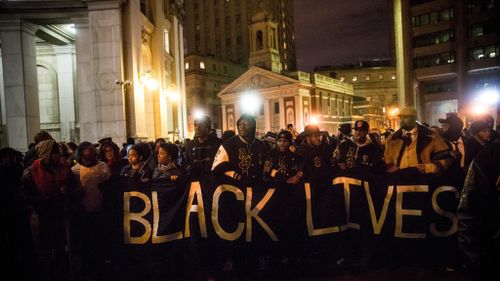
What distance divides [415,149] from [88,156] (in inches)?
201

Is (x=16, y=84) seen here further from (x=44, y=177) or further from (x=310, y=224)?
(x=310, y=224)

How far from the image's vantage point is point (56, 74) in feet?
70.1

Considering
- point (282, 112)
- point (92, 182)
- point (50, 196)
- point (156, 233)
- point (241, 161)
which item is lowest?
point (156, 233)

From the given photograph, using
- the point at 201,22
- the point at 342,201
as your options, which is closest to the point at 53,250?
the point at 342,201

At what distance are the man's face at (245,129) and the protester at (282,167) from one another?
0.44 metres

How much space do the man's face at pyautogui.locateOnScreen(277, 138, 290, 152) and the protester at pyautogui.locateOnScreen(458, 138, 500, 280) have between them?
3.57m

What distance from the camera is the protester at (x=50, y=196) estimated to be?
5.35 metres

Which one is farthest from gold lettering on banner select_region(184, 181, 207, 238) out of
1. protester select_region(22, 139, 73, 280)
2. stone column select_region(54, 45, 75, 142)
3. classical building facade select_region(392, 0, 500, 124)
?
classical building facade select_region(392, 0, 500, 124)

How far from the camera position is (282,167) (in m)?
5.87

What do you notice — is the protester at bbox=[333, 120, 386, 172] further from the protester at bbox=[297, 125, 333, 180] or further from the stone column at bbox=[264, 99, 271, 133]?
the stone column at bbox=[264, 99, 271, 133]

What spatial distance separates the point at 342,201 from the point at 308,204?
0.51 m

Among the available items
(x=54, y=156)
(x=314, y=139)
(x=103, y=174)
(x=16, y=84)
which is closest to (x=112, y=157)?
(x=103, y=174)

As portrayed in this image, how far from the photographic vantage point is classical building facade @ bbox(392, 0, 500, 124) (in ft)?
163

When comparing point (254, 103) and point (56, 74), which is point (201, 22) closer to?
point (254, 103)
